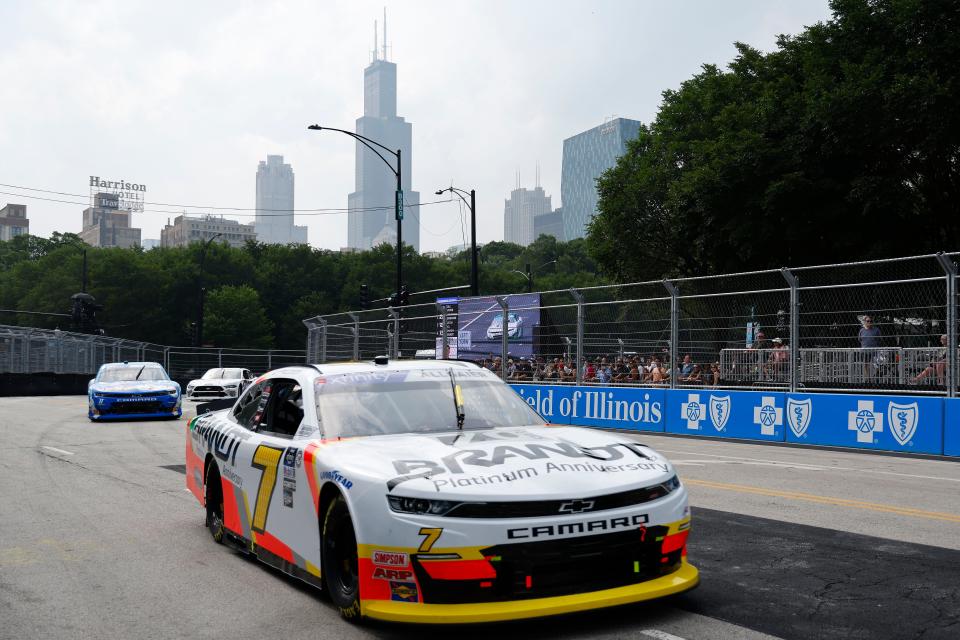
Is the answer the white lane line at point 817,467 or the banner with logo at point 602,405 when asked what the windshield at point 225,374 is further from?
the white lane line at point 817,467

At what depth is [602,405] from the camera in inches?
790

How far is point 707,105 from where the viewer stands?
4550 centimetres

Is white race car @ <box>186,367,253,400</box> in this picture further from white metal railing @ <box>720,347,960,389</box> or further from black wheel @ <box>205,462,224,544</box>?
black wheel @ <box>205,462,224,544</box>

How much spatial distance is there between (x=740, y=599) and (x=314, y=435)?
2565mm

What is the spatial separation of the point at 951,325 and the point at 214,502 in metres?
10.8

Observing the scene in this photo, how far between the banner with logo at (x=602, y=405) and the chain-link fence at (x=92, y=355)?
84.3 ft

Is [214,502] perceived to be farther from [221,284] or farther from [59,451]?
[221,284]

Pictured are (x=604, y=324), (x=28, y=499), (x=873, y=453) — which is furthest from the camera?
(x=604, y=324)

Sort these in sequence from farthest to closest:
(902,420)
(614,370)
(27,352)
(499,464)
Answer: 1. (27,352)
2. (614,370)
3. (902,420)
4. (499,464)

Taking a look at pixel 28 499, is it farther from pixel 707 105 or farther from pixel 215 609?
pixel 707 105

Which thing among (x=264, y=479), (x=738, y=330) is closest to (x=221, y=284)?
(x=738, y=330)

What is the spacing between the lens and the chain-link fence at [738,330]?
14.1 m

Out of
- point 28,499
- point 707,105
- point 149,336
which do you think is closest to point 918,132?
point 707,105

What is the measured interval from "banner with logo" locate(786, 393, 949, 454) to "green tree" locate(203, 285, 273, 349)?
292 ft
